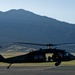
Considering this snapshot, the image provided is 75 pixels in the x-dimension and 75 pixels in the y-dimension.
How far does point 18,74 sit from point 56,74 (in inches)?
632

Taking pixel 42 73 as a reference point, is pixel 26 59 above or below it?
above

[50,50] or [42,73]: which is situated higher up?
[50,50]

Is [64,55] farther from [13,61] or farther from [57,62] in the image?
[13,61]

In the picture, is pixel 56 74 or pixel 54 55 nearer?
pixel 54 55

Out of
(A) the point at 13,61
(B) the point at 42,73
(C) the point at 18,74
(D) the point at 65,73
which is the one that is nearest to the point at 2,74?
(C) the point at 18,74

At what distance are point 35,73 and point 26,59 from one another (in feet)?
291

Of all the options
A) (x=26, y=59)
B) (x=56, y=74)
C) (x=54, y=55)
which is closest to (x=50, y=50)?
(x=54, y=55)

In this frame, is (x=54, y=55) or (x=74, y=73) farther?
(x=74, y=73)

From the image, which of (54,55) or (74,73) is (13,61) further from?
(74,73)

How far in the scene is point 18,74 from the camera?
133 m

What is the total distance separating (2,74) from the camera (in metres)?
134

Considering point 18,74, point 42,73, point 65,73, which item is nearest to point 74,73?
point 65,73

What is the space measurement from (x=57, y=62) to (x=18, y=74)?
86711 millimetres

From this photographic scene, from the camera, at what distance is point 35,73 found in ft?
447
